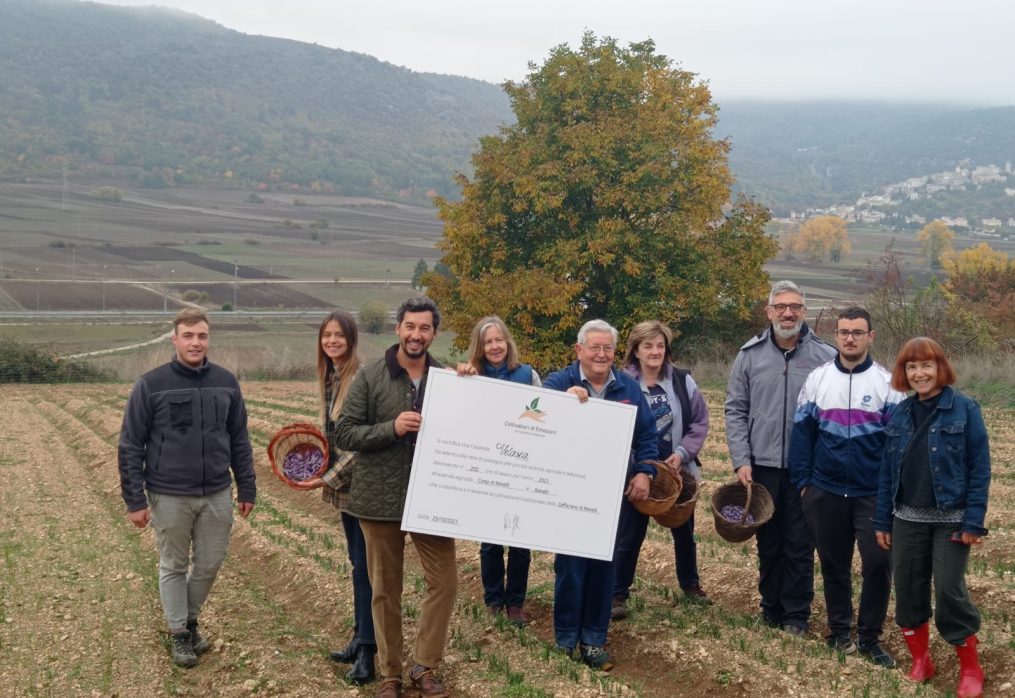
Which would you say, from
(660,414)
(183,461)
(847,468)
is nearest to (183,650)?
(183,461)

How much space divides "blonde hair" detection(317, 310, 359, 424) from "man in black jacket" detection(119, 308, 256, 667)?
56 centimetres

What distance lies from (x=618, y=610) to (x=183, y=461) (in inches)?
125

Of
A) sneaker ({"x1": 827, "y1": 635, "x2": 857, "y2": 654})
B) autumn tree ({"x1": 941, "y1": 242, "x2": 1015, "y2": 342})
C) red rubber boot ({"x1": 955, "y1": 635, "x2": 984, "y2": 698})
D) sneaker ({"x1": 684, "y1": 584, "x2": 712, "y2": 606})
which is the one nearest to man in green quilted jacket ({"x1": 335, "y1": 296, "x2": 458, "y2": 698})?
sneaker ({"x1": 684, "y1": 584, "x2": 712, "y2": 606})

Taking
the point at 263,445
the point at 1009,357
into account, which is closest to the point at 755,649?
the point at 263,445

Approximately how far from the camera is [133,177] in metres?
193

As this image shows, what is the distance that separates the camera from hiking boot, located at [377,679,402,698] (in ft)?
19.6

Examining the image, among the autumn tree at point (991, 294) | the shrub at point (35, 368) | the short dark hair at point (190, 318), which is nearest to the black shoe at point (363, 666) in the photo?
the short dark hair at point (190, 318)

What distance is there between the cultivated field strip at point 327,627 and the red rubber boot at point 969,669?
0.44 ft

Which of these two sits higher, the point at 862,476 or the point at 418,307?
the point at 418,307

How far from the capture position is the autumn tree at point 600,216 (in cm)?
3141

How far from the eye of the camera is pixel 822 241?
11856cm

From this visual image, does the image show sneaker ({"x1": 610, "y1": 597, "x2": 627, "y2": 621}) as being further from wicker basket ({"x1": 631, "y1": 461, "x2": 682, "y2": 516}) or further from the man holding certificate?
wicker basket ({"x1": 631, "y1": 461, "x2": 682, "y2": 516})

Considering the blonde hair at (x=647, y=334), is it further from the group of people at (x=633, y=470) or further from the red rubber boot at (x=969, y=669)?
the red rubber boot at (x=969, y=669)

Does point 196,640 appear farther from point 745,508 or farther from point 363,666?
point 745,508
